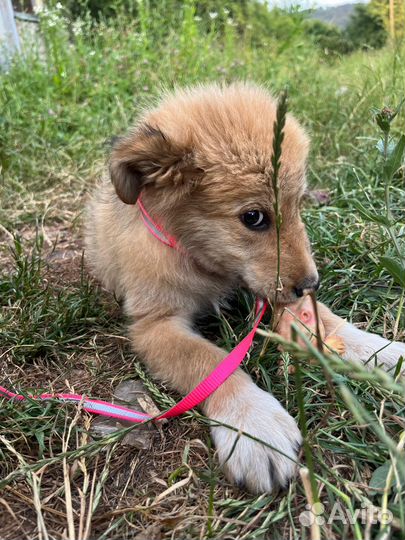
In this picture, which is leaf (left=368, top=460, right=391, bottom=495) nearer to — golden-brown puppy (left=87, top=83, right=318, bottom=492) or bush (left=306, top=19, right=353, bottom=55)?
golden-brown puppy (left=87, top=83, right=318, bottom=492)

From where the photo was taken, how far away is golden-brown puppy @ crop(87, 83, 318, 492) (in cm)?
199

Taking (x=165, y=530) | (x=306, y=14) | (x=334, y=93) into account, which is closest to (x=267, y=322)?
(x=165, y=530)

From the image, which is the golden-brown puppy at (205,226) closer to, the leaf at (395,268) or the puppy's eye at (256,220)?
the puppy's eye at (256,220)

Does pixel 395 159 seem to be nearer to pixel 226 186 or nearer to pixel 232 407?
pixel 226 186

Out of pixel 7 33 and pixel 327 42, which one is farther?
pixel 327 42

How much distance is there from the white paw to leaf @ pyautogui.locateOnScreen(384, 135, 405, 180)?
3.26 feet

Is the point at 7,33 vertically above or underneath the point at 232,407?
above

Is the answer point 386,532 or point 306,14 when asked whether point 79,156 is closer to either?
point 306,14

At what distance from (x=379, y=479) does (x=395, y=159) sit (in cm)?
113

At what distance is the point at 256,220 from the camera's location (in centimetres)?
204

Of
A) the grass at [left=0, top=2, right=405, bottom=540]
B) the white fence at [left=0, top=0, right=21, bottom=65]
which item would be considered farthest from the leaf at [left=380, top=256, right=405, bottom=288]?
the white fence at [left=0, top=0, right=21, bottom=65]

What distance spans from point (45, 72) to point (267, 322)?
5.34 meters

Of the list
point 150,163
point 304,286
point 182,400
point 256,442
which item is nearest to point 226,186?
point 150,163

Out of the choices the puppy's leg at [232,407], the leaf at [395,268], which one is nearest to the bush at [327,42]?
the leaf at [395,268]
